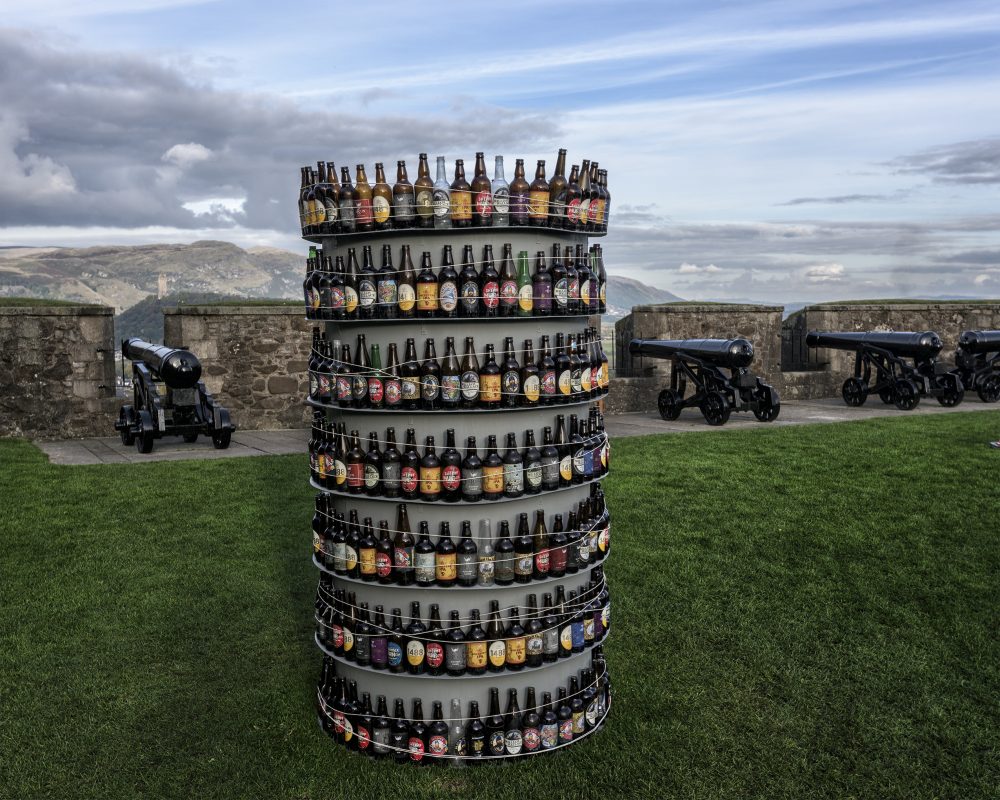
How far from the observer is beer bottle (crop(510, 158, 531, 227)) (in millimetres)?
5094

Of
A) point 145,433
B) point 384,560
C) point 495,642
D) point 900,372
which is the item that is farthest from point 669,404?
point 384,560

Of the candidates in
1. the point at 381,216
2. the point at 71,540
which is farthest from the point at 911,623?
the point at 71,540

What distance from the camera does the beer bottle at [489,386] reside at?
505 centimetres

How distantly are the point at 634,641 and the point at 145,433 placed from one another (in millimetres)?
8669

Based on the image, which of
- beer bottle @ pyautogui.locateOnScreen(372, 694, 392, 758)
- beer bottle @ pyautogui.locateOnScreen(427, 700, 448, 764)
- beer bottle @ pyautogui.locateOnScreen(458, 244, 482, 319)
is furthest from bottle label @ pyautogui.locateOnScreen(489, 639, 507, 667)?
beer bottle @ pyautogui.locateOnScreen(458, 244, 482, 319)

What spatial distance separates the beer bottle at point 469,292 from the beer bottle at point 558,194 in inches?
21.0

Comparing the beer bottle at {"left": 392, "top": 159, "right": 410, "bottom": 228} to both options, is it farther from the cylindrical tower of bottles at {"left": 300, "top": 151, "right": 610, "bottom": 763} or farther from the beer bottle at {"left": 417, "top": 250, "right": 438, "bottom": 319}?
the beer bottle at {"left": 417, "top": 250, "right": 438, "bottom": 319}

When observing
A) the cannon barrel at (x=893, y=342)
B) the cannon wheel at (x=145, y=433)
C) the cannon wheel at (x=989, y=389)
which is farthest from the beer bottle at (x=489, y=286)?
the cannon wheel at (x=989, y=389)

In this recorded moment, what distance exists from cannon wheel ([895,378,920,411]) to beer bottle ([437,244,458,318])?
1465cm

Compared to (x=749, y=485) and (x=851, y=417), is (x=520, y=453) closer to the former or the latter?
(x=749, y=485)

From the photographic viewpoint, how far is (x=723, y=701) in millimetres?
5941

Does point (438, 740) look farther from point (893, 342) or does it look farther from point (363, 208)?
point (893, 342)

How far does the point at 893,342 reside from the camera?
17.9 meters

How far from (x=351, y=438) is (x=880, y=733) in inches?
135
